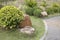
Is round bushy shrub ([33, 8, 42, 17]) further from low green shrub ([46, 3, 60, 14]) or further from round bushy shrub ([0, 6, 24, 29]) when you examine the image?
round bushy shrub ([0, 6, 24, 29])

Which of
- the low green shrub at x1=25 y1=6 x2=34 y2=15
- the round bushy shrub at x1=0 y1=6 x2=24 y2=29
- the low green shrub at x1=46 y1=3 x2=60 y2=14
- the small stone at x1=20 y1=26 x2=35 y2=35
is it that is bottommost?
the low green shrub at x1=46 y1=3 x2=60 y2=14

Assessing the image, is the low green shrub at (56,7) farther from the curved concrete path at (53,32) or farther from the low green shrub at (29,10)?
the curved concrete path at (53,32)

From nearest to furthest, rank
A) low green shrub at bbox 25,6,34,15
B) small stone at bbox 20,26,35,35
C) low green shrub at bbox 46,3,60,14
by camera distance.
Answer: small stone at bbox 20,26,35,35, low green shrub at bbox 25,6,34,15, low green shrub at bbox 46,3,60,14

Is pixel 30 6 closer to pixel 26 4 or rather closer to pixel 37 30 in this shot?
pixel 26 4

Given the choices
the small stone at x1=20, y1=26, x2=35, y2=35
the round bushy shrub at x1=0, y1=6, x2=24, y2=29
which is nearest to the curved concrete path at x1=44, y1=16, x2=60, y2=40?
the small stone at x1=20, y1=26, x2=35, y2=35

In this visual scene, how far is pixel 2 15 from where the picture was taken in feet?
26.5

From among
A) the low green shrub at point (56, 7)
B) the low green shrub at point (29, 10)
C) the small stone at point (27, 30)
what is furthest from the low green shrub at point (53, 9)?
the small stone at point (27, 30)

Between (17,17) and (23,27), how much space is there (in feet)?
1.96

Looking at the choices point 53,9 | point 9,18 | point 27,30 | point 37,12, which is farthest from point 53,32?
point 53,9

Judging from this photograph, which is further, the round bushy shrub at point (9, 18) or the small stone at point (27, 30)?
the round bushy shrub at point (9, 18)

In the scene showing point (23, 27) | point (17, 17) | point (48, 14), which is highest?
point (17, 17)

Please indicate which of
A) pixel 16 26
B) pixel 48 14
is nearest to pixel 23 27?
pixel 16 26

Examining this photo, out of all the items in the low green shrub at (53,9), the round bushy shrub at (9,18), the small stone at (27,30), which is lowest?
the low green shrub at (53,9)

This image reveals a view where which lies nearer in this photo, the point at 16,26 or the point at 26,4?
the point at 16,26
